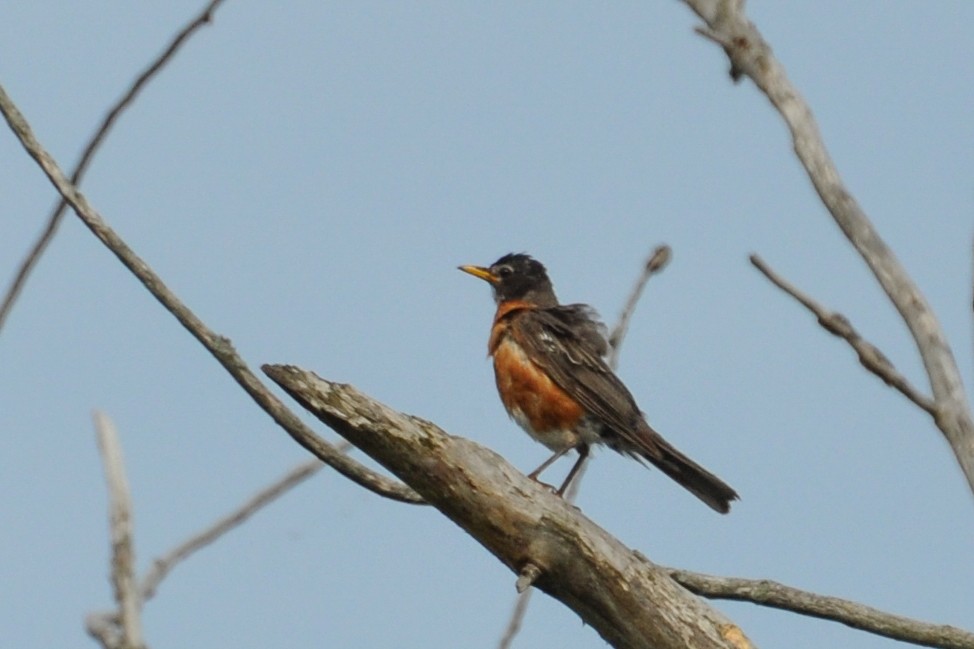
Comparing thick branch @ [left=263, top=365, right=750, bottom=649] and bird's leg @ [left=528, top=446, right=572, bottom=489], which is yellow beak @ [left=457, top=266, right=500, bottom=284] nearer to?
bird's leg @ [left=528, top=446, right=572, bottom=489]

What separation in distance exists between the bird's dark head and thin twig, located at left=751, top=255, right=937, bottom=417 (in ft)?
20.8

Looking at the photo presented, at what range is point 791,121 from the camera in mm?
4215

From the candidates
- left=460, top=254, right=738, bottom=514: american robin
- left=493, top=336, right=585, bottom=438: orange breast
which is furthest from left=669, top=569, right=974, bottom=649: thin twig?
left=493, top=336, right=585, bottom=438: orange breast

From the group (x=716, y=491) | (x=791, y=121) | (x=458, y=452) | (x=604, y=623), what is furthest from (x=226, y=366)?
(x=716, y=491)

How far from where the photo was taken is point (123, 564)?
2.93 meters

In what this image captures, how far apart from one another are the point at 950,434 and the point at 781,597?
1888 millimetres

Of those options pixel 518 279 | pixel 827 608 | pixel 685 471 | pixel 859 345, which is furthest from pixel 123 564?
pixel 518 279

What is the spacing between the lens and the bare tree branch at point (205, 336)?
4375 millimetres

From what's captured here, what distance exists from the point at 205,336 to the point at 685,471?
3983mm

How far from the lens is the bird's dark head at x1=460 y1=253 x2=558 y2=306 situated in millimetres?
10109

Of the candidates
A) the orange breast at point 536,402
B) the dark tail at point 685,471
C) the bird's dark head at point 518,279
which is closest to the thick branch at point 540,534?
the dark tail at point 685,471

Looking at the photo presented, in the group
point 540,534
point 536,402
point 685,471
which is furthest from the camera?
point 536,402

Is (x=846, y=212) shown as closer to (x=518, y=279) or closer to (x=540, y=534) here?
(x=540, y=534)

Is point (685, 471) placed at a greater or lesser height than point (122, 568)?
greater
